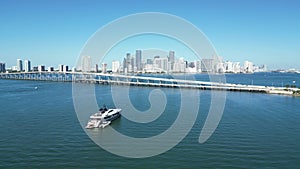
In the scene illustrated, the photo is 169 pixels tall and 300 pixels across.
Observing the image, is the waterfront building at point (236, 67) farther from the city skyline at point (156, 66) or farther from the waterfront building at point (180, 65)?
the waterfront building at point (180, 65)

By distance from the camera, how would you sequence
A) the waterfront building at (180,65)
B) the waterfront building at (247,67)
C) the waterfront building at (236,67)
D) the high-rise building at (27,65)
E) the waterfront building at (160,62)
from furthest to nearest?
1. the waterfront building at (247,67)
2. the waterfront building at (236,67)
3. the high-rise building at (27,65)
4. the waterfront building at (180,65)
5. the waterfront building at (160,62)

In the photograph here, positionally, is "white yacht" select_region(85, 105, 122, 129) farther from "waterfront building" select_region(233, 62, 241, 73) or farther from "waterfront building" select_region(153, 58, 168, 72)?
"waterfront building" select_region(233, 62, 241, 73)

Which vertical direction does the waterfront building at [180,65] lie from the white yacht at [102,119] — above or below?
above

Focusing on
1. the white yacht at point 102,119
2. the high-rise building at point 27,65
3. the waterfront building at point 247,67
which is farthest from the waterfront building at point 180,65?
the waterfront building at point 247,67

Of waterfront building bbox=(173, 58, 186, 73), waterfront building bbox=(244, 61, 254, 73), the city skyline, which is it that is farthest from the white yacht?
waterfront building bbox=(244, 61, 254, 73)

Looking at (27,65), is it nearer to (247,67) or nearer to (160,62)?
(160,62)

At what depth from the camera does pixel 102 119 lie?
11586mm

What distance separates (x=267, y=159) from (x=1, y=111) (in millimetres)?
13592

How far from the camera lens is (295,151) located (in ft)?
27.3

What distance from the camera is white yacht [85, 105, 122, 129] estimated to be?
36.5 feet

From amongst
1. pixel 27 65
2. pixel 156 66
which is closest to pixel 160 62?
pixel 156 66

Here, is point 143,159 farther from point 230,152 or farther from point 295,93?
point 295,93

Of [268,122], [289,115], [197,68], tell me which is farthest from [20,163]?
[197,68]

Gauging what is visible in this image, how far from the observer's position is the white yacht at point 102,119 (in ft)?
36.5
